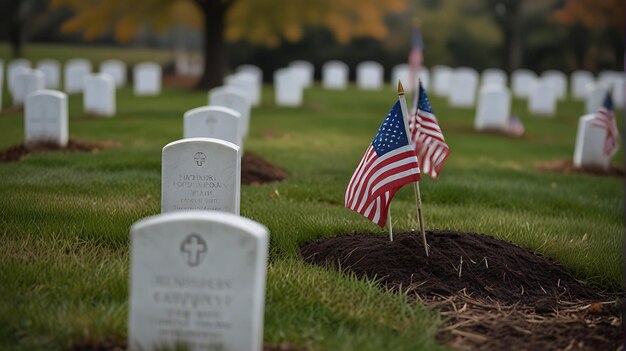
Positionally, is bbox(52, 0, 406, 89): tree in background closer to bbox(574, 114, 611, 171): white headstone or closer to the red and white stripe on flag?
bbox(574, 114, 611, 171): white headstone

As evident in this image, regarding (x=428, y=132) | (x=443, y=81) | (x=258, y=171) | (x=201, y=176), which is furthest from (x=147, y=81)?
(x=428, y=132)

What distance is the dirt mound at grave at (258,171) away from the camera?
10031 mm

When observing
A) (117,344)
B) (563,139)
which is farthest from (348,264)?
(563,139)

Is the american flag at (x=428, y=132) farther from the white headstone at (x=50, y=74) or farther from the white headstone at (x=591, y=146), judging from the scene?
the white headstone at (x=50, y=74)

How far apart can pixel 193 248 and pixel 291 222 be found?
304 cm

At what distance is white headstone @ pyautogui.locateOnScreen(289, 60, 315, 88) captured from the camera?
3036 centimetres

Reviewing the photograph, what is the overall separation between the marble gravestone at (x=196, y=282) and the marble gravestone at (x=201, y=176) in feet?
7.13

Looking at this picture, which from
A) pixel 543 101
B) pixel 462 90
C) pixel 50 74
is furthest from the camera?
pixel 50 74

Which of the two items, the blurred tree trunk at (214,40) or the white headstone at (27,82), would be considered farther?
the blurred tree trunk at (214,40)

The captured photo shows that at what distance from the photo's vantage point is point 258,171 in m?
10.3

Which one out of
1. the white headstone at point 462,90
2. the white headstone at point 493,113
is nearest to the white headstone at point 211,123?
the white headstone at point 493,113

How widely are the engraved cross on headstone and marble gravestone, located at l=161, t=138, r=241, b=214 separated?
225 cm

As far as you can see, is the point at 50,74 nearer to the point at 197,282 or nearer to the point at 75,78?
the point at 75,78

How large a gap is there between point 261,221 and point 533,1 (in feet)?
121
